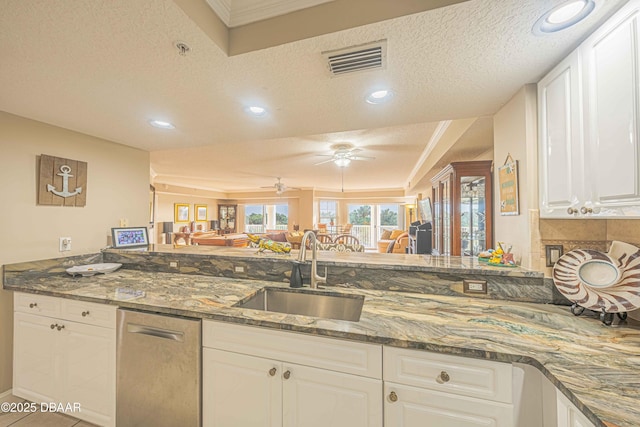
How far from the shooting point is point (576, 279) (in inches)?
51.7

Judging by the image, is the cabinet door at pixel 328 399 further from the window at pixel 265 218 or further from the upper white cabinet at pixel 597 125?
the window at pixel 265 218

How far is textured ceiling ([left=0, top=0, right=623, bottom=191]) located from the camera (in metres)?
1.05

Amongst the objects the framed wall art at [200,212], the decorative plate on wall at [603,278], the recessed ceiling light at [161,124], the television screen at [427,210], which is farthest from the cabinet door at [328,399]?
the framed wall art at [200,212]

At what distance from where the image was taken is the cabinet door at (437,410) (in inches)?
39.8

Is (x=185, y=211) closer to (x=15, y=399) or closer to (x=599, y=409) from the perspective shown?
(x=15, y=399)

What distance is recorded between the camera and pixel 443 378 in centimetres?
105

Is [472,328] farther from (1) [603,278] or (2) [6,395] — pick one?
(2) [6,395]

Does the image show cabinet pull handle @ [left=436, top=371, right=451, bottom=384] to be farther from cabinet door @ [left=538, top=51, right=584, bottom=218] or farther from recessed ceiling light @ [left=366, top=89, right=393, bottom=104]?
recessed ceiling light @ [left=366, top=89, right=393, bottom=104]

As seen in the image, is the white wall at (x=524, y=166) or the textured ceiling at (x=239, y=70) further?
the white wall at (x=524, y=166)

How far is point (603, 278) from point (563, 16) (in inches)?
46.8

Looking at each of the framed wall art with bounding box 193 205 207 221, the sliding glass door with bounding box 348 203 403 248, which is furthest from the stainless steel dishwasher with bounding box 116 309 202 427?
the sliding glass door with bounding box 348 203 403 248

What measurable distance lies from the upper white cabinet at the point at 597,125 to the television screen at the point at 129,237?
3.55m

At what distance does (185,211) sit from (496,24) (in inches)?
389

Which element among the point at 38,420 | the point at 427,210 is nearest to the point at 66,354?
the point at 38,420
